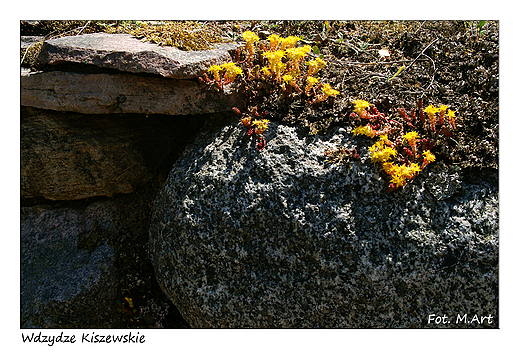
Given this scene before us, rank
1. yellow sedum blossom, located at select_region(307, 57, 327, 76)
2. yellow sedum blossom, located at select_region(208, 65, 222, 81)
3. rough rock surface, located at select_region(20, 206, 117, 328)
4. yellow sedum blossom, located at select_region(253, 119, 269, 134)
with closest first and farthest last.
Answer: yellow sedum blossom, located at select_region(253, 119, 269, 134) → yellow sedum blossom, located at select_region(208, 65, 222, 81) → yellow sedum blossom, located at select_region(307, 57, 327, 76) → rough rock surface, located at select_region(20, 206, 117, 328)

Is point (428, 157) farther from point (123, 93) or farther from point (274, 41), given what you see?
point (123, 93)

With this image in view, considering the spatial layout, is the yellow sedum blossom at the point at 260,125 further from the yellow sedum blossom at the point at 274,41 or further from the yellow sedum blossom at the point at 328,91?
the yellow sedum blossom at the point at 274,41

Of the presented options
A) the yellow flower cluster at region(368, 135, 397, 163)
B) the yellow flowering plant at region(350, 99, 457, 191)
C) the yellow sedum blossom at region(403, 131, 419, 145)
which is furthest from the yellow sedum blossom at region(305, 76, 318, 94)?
the yellow sedum blossom at region(403, 131, 419, 145)

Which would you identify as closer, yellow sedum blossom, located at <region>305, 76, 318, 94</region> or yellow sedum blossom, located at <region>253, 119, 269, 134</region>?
yellow sedum blossom, located at <region>253, 119, 269, 134</region>

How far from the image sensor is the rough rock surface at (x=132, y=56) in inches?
163

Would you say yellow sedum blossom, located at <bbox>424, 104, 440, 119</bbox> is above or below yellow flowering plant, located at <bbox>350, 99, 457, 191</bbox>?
above

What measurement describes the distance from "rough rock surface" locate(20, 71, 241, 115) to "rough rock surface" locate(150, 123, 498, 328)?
0.62 metres

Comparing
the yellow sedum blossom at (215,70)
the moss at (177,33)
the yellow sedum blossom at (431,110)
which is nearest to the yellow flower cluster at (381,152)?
the yellow sedum blossom at (431,110)

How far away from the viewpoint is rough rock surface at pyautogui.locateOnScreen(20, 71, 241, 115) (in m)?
4.45

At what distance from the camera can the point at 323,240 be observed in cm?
383

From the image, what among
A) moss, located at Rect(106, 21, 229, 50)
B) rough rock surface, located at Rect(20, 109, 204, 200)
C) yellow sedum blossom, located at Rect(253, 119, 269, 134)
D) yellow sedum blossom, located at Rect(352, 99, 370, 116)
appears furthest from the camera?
rough rock surface, located at Rect(20, 109, 204, 200)

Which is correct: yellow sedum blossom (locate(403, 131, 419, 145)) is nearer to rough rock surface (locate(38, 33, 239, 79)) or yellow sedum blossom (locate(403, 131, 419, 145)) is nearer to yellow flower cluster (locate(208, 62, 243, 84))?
yellow flower cluster (locate(208, 62, 243, 84))

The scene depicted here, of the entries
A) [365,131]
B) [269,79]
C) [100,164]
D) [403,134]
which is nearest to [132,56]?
[269,79]

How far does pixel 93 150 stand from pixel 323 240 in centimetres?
331
